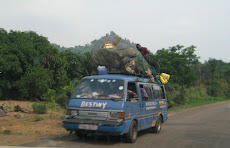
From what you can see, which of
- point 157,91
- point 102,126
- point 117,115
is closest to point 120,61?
point 157,91

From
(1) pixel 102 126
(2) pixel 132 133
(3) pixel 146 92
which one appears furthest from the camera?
(3) pixel 146 92

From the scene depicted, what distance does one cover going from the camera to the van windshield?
311 inches

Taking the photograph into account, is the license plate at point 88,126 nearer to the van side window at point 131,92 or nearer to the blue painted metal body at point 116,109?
the blue painted metal body at point 116,109

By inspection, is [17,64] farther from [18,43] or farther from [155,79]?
[155,79]

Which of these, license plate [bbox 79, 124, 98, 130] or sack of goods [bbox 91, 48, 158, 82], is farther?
sack of goods [bbox 91, 48, 158, 82]

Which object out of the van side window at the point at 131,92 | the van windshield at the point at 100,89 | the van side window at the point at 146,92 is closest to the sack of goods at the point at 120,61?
the van side window at the point at 146,92

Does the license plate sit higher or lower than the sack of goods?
lower

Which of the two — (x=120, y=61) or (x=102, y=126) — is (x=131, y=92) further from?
(x=120, y=61)

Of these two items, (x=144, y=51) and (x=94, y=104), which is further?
(x=144, y=51)

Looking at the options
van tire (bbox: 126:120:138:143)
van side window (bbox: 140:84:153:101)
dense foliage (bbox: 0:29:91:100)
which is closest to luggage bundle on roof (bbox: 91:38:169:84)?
van side window (bbox: 140:84:153:101)

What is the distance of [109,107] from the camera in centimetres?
742

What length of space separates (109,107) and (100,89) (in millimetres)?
885

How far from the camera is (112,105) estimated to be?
7.46m

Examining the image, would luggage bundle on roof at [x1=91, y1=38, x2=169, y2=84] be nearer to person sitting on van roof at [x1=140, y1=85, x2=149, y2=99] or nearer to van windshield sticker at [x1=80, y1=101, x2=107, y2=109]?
person sitting on van roof at [x1=140, y1=85, x2=149, y2=99]
